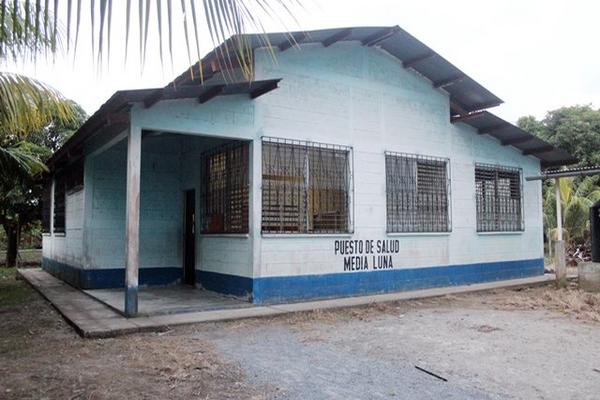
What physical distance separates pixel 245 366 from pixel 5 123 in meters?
4.50

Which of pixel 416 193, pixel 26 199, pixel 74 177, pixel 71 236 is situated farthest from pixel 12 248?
pixel 416 193

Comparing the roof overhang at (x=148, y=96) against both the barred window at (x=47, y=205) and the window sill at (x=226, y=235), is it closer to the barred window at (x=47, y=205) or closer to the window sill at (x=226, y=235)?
the window sill at (x=226, y=235)

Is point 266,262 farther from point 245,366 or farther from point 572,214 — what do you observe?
point 572,214

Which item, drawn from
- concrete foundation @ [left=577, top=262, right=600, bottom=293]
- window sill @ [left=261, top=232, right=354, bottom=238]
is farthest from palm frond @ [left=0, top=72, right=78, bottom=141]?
concrete foundation @ [left=577, top=262, right=600, bottom=293]

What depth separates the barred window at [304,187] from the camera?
28.2 ft

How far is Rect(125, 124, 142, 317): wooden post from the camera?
7.05 meters

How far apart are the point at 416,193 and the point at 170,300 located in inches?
208

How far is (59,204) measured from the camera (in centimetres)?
1298

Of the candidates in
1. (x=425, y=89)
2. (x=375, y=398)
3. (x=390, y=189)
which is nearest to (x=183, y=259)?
(x=390, y=189)

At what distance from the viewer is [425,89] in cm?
1094

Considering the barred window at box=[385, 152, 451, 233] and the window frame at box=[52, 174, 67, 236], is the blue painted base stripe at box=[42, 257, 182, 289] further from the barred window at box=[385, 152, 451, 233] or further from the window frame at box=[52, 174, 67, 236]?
the barred window at box=[385, 152, 451, 233]

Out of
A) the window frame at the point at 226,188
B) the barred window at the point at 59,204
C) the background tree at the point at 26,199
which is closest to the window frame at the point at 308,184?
the window frame at the point at 226,188

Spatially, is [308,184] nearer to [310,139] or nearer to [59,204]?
[310,139]

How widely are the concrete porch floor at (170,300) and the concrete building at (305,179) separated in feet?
0.96
